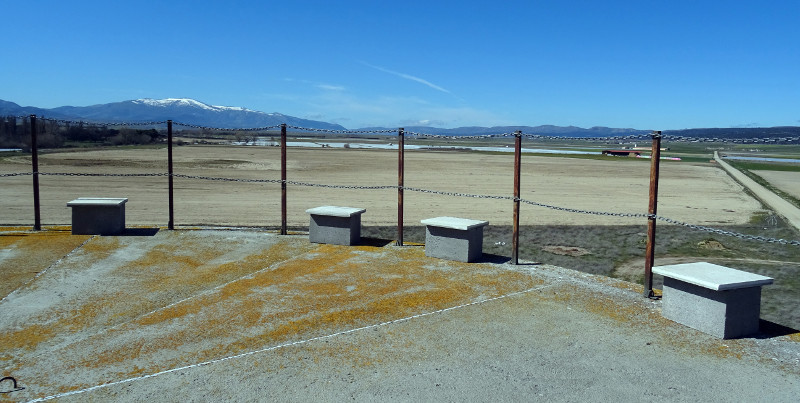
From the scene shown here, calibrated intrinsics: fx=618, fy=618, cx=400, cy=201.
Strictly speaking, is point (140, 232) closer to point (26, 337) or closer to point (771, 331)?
point (26, 337)

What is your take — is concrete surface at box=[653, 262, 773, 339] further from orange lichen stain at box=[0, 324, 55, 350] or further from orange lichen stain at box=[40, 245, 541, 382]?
orange lichen stain at box=[0, 324, 55, 350]

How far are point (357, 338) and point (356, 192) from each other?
18.7m

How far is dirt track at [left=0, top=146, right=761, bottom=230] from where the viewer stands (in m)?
17.7

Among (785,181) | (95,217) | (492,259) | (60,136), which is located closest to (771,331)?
(492,259)

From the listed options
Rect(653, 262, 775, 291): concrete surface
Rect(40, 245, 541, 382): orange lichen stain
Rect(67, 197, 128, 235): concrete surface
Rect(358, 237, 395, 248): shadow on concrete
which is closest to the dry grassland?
Rect(358, 237, 395, 248): shadow on concrete

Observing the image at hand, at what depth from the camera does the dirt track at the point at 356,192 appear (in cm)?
1766

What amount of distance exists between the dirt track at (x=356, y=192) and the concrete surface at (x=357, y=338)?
23.8ft

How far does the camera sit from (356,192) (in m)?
24.6

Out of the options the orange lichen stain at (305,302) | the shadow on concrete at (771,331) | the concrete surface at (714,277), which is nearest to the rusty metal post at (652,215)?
the concrete surface at (714,277)

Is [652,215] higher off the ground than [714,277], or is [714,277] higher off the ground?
[652,215]

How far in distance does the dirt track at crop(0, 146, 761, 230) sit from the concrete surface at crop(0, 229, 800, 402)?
7250 millimetres

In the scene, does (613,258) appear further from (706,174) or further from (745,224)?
(706,174)

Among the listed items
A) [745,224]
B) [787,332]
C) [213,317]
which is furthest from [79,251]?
[745,224]

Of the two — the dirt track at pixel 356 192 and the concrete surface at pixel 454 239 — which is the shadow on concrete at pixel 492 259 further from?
the dirt track at pixel 356 192
